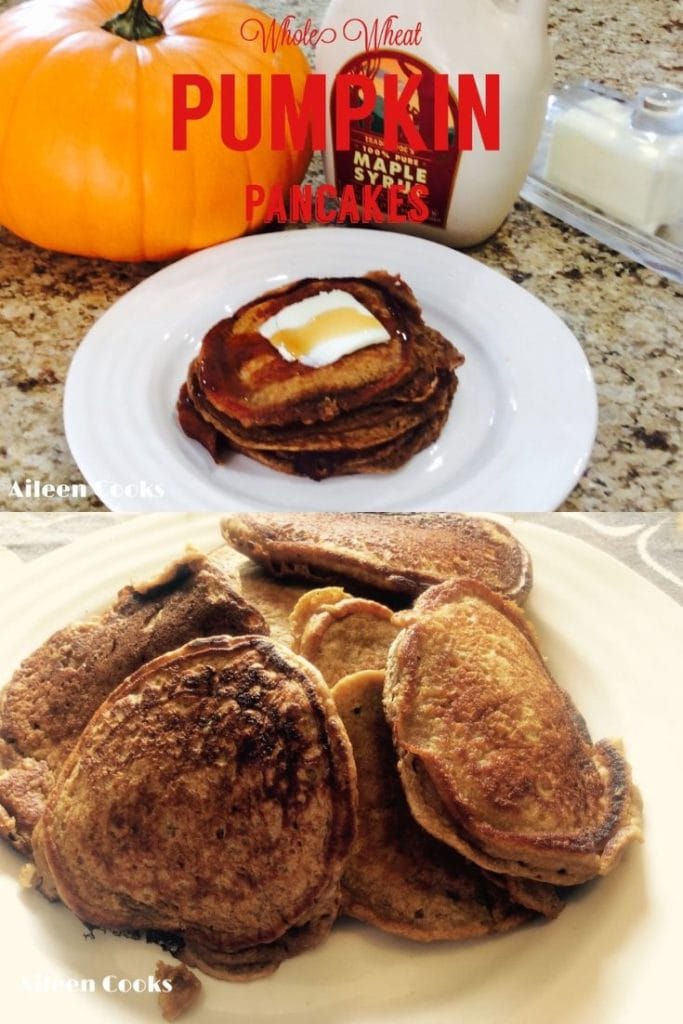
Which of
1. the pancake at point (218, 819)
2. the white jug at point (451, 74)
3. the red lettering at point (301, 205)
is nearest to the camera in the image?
the pancake at point (218, 819)

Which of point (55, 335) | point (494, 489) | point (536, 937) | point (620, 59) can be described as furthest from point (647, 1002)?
point (620, 59)

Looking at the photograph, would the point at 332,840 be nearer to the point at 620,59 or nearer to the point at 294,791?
the point at 294,791

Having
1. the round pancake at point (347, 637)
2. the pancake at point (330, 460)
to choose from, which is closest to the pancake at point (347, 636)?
the round pancake at point (347, 637)

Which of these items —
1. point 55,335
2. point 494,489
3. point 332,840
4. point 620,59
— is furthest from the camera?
point 620,59

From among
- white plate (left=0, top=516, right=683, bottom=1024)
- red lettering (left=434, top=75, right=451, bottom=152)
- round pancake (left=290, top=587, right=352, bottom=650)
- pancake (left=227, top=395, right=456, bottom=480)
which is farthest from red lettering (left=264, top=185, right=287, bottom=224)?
white plate (left=0, top=516, right=683, bottom=1024)

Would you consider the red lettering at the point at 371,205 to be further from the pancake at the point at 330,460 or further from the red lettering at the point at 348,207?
the pancake at the point at 330,460

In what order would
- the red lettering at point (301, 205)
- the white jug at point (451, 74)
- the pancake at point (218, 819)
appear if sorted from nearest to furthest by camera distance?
1. the pancake at point (218, 819)
2. the white jug at point (451, 74)
3. the red lettering at point (301, 205)

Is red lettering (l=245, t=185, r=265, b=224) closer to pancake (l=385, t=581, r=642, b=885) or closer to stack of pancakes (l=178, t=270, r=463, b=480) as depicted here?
stack of pancakes (l=178, t=270, r=463, b=480)
